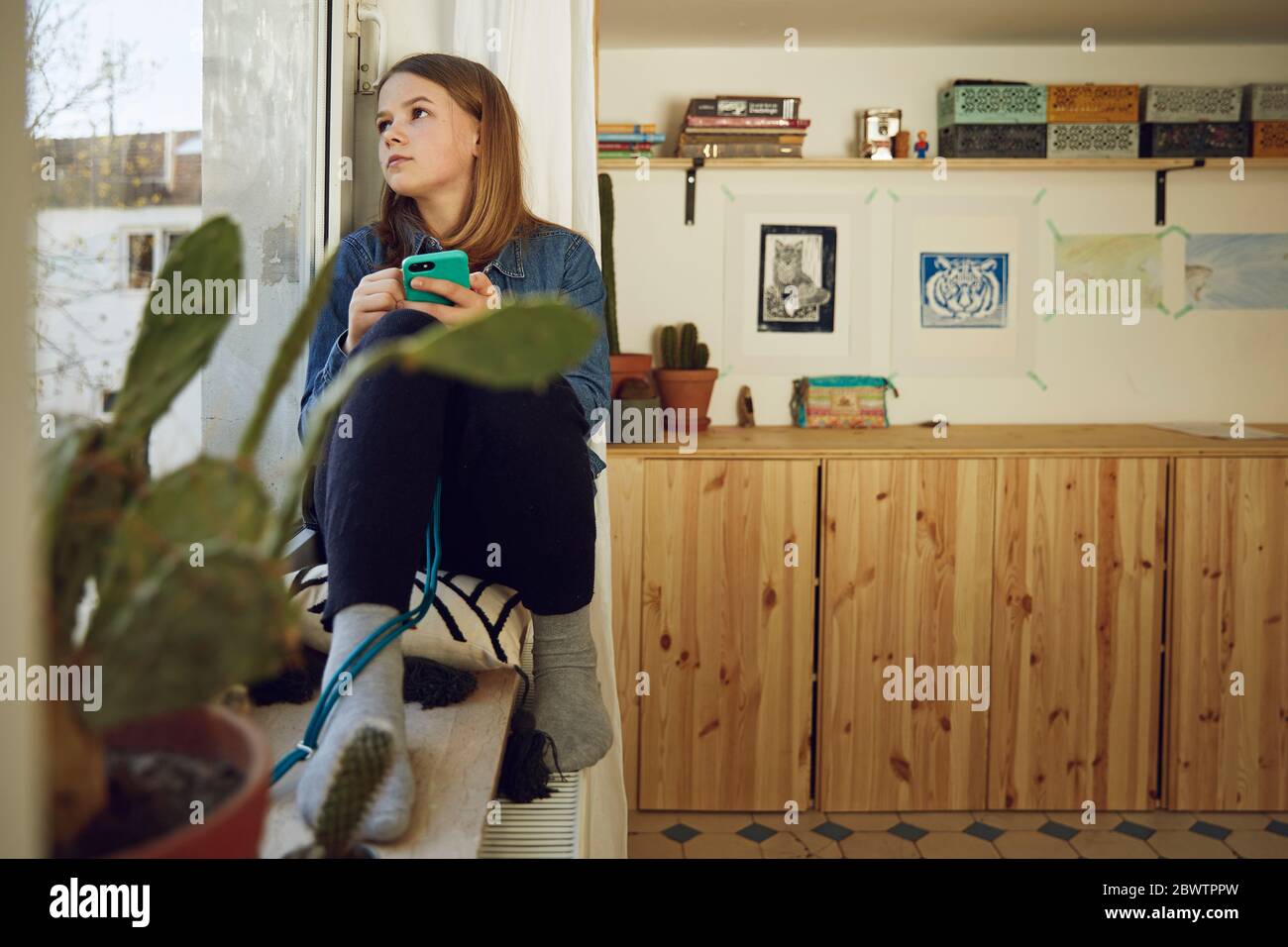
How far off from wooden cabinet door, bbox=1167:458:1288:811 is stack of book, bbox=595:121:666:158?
59.6 inches

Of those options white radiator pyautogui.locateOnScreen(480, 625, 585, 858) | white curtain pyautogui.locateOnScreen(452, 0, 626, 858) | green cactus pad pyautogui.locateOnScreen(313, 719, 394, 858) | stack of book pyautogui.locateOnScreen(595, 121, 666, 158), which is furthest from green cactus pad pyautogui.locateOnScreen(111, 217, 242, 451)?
stack of book pyautogui.locateOnScreen(595, 121, 666, 158)

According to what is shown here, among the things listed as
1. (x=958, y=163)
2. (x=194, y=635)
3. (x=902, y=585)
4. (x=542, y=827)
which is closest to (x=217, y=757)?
(x=194, y=635)

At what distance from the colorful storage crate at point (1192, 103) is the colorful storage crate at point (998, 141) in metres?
0.29

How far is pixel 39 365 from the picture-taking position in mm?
1003

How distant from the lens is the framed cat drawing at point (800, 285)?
2949 mm

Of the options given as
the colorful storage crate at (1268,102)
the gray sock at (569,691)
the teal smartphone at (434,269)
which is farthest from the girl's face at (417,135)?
the colorful storage crate at (1268,102)

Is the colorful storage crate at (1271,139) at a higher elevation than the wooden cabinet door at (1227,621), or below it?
higher

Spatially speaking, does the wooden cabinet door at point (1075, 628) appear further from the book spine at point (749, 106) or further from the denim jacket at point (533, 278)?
the denim jacket at point (533, 278)

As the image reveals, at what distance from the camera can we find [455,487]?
132 cm

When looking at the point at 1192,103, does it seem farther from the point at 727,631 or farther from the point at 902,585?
the point at 727,631

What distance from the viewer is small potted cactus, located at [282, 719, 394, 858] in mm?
651

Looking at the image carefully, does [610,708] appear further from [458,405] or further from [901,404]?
[901,404]
